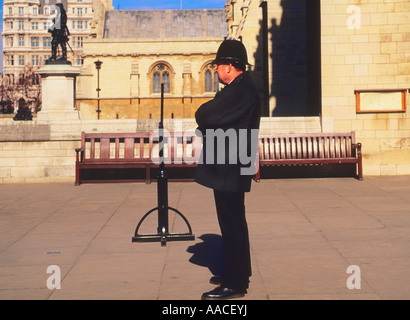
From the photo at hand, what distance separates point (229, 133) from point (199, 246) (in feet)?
6.87

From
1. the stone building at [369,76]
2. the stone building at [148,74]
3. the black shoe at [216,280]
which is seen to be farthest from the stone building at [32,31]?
the black shoe at [216,280]

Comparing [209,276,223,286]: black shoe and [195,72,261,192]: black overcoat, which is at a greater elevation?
[195,72,261,192]: black overcoat

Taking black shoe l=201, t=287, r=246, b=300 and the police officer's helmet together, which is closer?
black shoe l=201, t=287, r=246, b=300

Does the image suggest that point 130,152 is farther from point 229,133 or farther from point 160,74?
point 160,74

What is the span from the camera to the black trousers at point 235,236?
4.47 meters

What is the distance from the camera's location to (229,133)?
4426 mm

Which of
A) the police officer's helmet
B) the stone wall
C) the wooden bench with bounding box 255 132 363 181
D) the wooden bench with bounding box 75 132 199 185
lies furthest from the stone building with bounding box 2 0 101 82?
the police officer's helmet

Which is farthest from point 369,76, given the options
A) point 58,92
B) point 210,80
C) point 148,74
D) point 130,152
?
point 210,80

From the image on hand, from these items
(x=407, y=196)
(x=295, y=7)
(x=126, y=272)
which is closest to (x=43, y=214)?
(x=126, y=272)

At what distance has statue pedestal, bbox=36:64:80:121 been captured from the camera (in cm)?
1438

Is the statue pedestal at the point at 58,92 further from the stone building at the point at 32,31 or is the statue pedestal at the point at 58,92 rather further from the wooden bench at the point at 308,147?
the stone building at the point at 32,31

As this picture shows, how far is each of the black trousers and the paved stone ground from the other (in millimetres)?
206

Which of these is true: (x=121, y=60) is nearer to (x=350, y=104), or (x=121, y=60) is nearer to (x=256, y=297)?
(x=350, y=104)

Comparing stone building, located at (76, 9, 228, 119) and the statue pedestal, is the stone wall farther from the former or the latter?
stone building, located at (76, 9, 228, 119)
